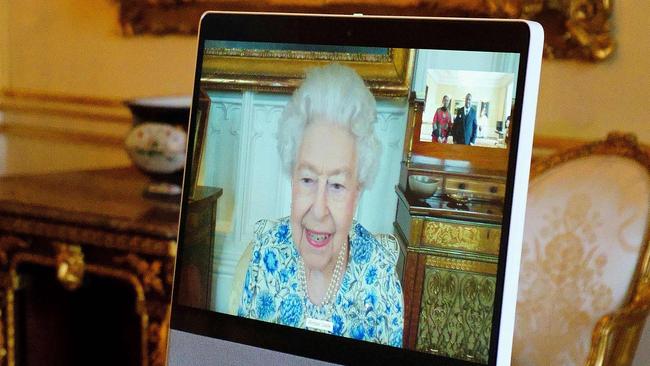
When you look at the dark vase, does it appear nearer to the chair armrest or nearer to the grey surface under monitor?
the grey surface under monitor

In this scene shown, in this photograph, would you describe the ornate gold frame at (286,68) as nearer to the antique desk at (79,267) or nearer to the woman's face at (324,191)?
the woman's face at (324,191)

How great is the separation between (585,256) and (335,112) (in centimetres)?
63

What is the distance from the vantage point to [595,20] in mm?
1175

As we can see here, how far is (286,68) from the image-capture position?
2.14 feet

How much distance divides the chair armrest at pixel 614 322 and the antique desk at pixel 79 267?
686 millimetres

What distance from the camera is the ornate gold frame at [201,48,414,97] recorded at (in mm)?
604

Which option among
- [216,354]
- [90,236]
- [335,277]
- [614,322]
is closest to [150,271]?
[90,236]

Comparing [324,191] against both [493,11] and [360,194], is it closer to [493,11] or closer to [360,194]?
[360,194]

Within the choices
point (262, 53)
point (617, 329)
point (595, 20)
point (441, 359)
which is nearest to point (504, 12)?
point (595, 20)

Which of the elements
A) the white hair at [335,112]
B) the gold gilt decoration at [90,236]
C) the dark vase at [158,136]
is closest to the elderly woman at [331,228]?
the white hair at [335,112]

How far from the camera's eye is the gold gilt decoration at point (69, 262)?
1.12 metres

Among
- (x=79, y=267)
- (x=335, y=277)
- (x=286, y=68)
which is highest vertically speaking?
(x=286, y=68)

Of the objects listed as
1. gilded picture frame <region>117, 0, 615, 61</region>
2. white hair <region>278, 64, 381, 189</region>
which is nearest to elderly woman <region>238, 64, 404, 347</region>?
white hair <region>278, 64, 381, 189</region>

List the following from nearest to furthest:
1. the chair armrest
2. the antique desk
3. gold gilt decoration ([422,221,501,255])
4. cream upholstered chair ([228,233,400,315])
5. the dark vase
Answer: gold gilt decoration ([422,221,501,255])
cream upholstered chair ([228,233,400,315])
the chair armrest
the antique desk
the dark vase
